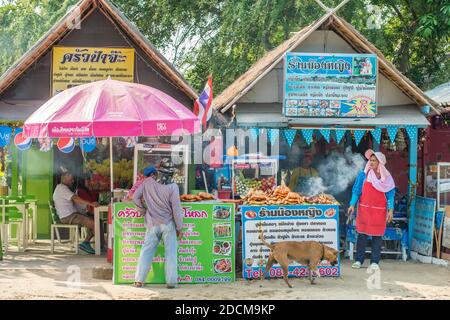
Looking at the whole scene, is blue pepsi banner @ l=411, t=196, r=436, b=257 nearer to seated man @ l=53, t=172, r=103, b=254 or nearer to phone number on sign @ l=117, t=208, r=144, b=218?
phone number on sign @ l=117, t=208, r=144, b=218

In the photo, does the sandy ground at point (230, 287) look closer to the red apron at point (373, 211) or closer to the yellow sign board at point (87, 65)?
the red apron at point (373, 211)

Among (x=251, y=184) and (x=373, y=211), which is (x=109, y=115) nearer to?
(x=251, y=184)

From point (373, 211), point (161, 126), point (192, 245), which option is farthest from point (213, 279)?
point (373, 211)

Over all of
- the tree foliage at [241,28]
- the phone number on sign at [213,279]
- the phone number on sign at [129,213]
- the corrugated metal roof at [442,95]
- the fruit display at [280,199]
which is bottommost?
the phone number on sign at [213,279]

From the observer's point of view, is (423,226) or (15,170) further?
(15,170)

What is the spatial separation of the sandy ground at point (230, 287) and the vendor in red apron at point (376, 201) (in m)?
0.53

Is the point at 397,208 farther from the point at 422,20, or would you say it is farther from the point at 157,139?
the point at 422,20

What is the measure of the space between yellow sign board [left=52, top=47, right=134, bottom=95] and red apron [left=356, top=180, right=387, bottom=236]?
479 centimetres

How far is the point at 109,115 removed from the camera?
356 inches

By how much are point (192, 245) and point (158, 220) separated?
0.76m

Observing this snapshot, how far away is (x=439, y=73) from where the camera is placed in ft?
65.4

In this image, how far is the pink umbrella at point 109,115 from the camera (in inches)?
351

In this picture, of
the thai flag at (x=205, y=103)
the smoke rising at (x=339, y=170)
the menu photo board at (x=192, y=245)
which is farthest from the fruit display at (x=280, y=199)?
the smoke rising at (x=339, y=170)

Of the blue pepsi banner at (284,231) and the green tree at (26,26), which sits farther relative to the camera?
the green tree at (26,26)
